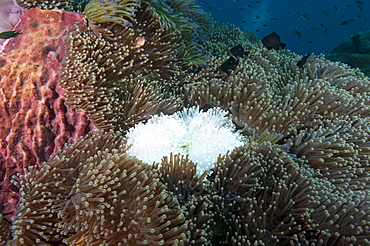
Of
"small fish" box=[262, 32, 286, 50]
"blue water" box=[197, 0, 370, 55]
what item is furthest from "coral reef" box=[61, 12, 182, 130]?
"blue water" box=[197, 0, 370, 55]

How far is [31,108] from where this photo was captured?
2441mm

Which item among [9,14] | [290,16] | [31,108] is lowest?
[31,108]

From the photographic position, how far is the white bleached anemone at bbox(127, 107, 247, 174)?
2.23 meters

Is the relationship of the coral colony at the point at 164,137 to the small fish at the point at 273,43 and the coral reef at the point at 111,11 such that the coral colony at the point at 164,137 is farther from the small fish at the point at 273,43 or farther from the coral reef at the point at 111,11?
the small fish at the point at 273,43

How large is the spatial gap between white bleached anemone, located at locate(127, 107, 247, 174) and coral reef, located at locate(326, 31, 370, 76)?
27.8 ft

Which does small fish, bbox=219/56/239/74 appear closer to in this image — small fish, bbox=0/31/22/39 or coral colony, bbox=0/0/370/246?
coral colony, bbox=0/0/370/246

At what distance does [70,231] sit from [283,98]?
2.56 metres

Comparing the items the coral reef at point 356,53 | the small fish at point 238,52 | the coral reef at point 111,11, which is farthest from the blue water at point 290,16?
the coral reef at point 111,11

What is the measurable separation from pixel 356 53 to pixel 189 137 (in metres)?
11.7

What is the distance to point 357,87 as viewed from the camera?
3.00 m

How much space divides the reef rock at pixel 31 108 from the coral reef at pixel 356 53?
9.71m

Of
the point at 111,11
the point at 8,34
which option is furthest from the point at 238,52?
the point at 8,34

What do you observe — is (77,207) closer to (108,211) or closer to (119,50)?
(108,211)

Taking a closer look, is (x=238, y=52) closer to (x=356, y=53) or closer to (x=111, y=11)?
(x=111, y=11)
